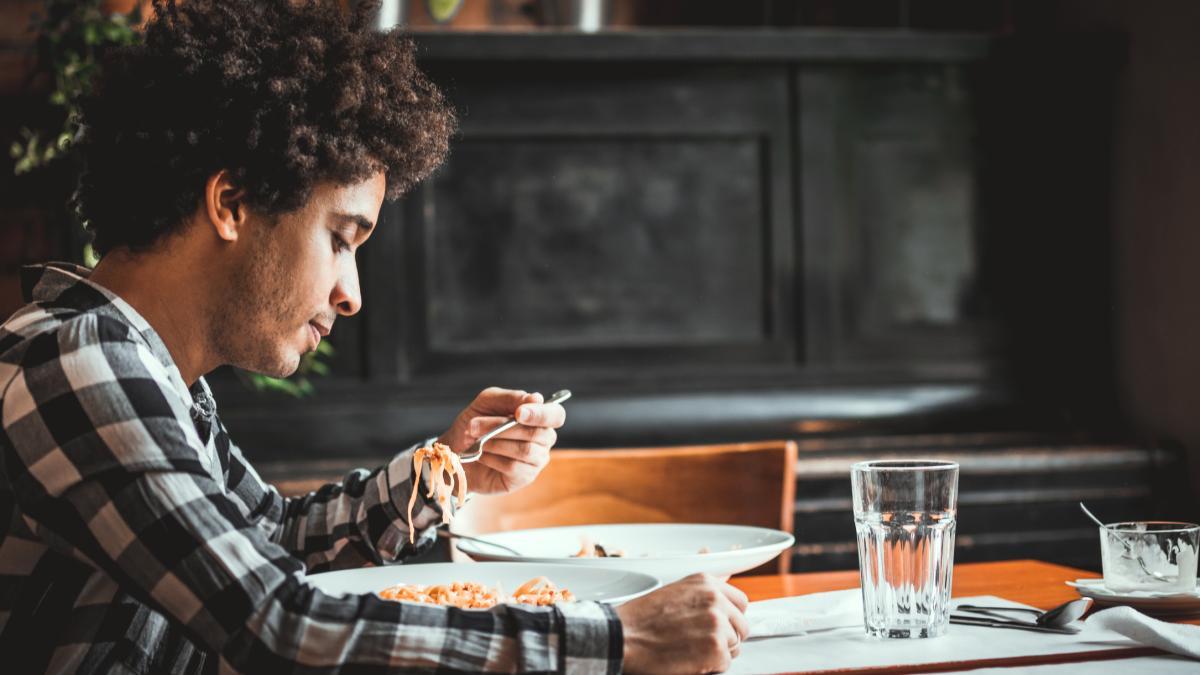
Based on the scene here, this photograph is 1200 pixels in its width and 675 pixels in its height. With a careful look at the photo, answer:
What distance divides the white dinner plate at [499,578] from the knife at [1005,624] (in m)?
0.26

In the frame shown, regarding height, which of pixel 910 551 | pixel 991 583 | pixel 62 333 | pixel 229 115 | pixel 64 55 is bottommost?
pixel 991 583

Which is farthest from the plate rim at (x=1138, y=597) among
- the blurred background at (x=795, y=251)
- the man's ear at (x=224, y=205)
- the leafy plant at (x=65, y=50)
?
the leafy plant at (x=65, y=50)

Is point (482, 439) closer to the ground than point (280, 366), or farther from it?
closer to the ground

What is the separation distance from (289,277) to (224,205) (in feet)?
0.27

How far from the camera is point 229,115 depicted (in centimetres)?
112

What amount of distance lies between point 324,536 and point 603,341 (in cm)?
168

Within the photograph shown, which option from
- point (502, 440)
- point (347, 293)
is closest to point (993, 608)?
point (502, 440)

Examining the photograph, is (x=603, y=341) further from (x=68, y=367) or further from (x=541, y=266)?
(x=68, y=367)

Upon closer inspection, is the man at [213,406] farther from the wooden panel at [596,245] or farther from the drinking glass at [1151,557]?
the wooden panel at [596,245]

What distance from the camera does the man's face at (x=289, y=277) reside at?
1.13m

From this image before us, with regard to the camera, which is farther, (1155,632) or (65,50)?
(65,50)

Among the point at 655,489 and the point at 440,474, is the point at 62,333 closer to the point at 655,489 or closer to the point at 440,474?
the point at 440,474

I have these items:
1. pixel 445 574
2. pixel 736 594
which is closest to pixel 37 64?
pixel 445 574

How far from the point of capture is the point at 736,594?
3.20 feet
